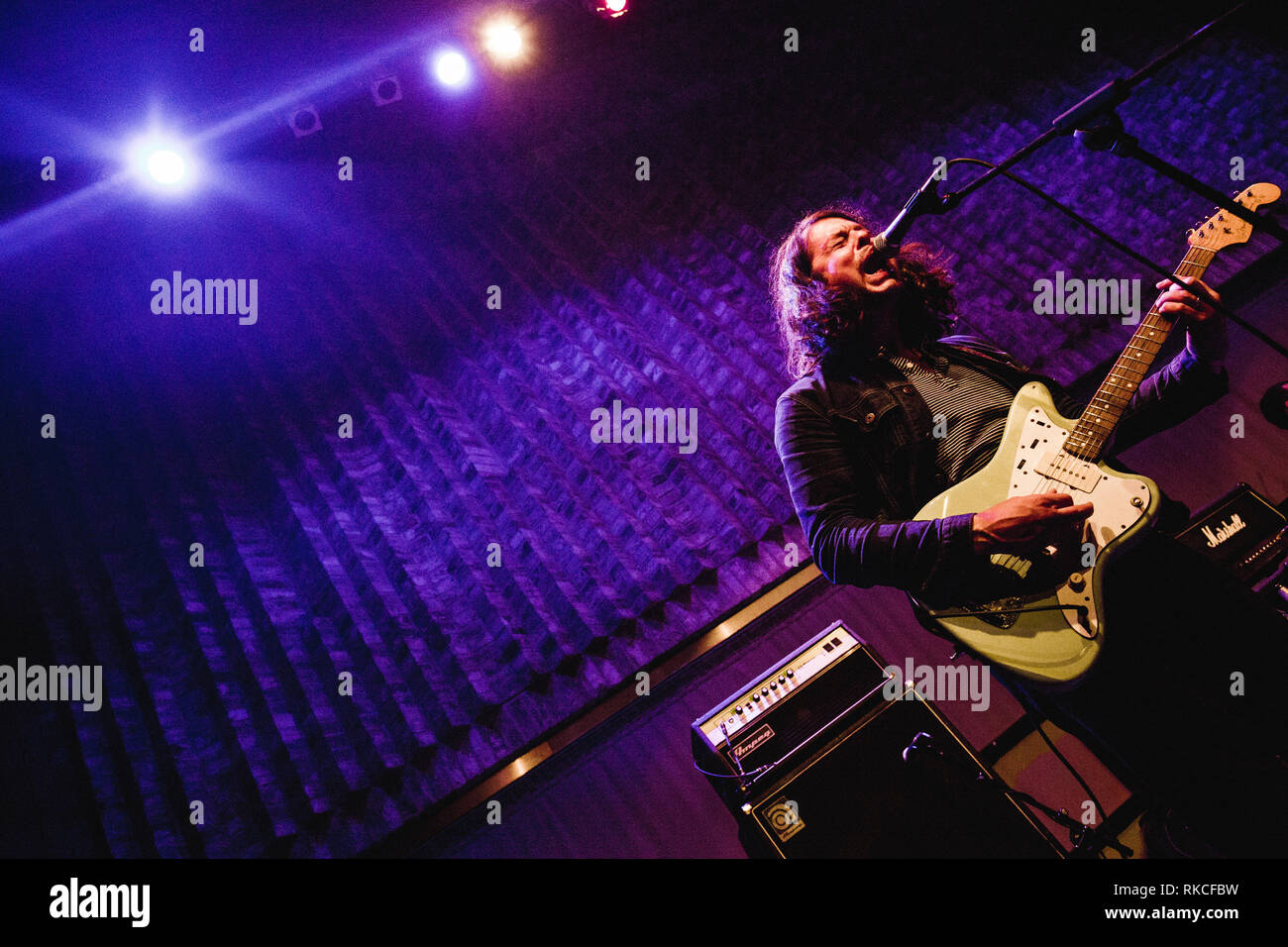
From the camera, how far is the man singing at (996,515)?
1519mm

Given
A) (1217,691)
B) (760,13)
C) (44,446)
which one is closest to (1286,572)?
(1217,691)

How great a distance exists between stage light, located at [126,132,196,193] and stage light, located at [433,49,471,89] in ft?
5.73

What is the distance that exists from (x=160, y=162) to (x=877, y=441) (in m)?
4.58

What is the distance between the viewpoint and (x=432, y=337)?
3949mm

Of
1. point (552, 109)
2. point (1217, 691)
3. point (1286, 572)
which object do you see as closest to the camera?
point (1217, 691)

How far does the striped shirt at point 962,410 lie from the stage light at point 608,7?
4.19 meters

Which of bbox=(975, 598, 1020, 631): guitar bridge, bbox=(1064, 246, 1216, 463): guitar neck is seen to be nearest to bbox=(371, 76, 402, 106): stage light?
bbox=(1064, 246, 1216, 463): guitar neck

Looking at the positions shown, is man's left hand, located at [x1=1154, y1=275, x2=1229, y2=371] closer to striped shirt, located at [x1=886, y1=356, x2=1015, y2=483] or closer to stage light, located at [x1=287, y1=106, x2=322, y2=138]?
striped shirt, located at [x1=886, y1=356, x2=1015, y2=483]

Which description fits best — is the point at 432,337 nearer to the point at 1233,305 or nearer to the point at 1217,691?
the point at 1217,691

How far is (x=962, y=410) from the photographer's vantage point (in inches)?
75.4

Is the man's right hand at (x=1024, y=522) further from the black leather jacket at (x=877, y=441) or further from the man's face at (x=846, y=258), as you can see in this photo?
the man's face at (x=846, y=258)

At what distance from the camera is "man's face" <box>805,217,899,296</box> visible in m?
2.02

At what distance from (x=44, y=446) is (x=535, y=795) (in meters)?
3.14

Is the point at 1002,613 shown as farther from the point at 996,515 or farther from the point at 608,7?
the point at 608,7
